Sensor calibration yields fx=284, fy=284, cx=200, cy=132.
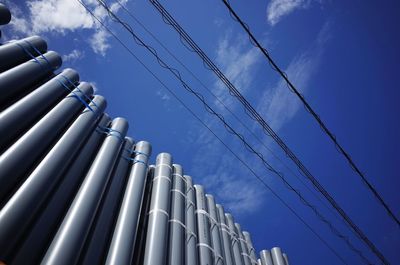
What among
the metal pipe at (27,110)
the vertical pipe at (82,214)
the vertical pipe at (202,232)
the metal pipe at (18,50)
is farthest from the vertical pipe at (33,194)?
the vertical pipe at (202,232)

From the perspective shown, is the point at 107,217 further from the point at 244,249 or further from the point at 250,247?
the point at 250,247

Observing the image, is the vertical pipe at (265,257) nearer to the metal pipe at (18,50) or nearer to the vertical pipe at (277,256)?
the vertical pipe at (277,256)

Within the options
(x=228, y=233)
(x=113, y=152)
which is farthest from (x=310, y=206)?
(x=113, y=152)

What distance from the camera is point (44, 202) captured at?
10.8ft

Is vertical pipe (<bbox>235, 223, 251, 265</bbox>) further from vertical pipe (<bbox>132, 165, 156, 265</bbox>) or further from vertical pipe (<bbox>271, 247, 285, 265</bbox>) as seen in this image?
vertical pipe (<bbox>132, 165, 156, 265</bbox>)

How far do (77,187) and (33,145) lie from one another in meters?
0.94

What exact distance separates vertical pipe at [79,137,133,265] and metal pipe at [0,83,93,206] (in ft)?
3.51

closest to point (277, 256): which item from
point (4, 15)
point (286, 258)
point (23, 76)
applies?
point (286, 258)

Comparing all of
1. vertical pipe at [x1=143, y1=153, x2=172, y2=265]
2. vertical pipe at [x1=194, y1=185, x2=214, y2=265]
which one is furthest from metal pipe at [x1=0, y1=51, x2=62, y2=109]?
vertical pipe at [x1=194, y1=185, x2=214, y2=265]

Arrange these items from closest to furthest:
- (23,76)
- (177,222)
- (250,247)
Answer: (23,76) → (177,222) → (250,247)

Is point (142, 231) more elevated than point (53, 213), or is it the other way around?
point (142, 231)

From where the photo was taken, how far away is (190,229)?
5.17 m

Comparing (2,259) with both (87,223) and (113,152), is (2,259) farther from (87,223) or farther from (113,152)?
(113,152)

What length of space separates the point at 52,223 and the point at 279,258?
6.10 m
